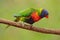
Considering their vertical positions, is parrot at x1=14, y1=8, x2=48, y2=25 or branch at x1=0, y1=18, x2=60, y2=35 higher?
parrot at x1=14, y1=8, x2=48, y2=25

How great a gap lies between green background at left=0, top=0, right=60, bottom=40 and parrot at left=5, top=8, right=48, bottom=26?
0.04m

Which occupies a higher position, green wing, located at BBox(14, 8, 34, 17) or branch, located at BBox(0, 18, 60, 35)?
green wing, located at BBox(14, 8, 34, 17)

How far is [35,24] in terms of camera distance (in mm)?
1938

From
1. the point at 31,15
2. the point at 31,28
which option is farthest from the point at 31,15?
the point at 31,28

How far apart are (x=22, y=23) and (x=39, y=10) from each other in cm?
16

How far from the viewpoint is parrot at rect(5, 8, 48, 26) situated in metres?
1.86

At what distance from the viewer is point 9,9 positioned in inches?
76.5

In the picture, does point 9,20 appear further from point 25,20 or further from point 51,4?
point 51,4

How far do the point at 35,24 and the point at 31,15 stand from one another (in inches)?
3.5

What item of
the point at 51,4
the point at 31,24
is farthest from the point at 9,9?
the point at 51,4

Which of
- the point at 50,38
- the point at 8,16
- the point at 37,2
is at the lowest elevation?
the point at 50,38

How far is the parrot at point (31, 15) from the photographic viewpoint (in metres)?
1.86

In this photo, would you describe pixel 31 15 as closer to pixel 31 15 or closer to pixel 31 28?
pixel 31 15

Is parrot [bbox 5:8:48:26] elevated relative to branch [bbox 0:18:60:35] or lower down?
elevated
